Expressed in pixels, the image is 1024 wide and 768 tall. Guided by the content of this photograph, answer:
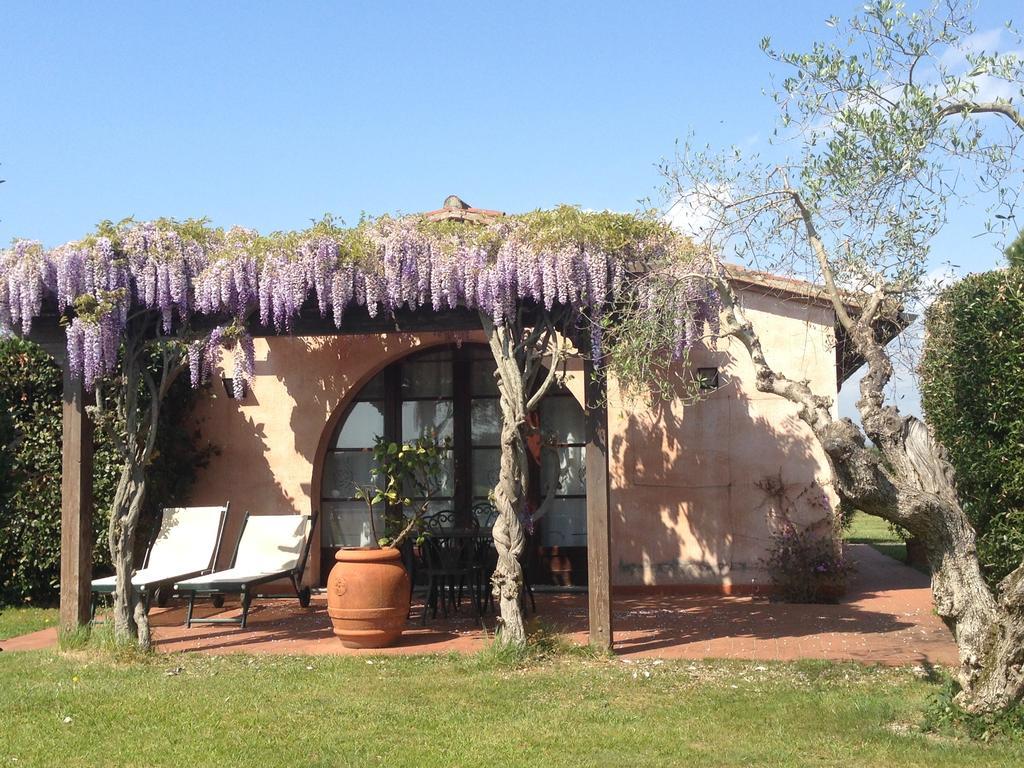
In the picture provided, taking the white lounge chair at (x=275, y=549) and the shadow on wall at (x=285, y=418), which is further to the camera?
the shadow on wall at (x=285, y=418)

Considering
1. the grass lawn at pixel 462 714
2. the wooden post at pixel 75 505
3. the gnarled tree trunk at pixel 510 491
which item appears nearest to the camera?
the grass lawn at pixel 462 714

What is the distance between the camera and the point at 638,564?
33.0 feet

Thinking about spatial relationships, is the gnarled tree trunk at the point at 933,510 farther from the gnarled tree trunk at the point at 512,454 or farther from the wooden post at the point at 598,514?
the gnarled tree trunk at the point at 512,454

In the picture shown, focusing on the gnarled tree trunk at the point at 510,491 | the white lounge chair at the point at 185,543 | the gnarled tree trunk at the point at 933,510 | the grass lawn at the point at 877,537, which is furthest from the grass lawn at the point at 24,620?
the grass lawn at the point at 877,537

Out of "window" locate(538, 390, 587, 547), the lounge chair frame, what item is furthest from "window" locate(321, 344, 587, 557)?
the lounge chair frame

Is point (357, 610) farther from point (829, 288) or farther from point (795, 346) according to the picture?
point (795, 346)

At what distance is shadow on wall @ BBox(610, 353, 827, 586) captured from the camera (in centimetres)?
980

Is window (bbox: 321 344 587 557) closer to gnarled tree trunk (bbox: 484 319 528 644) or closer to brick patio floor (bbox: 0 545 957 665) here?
brick patio floor (bbox: 0 545 957 665)

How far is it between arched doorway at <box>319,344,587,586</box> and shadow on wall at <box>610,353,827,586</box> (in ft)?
1.87

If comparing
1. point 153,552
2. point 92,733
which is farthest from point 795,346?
point 92,733

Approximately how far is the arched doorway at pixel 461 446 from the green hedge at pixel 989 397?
434 centimetres

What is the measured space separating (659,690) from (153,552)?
5165 mm

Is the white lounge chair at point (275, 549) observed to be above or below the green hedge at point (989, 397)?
below

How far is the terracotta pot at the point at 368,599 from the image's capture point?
7.58 m
